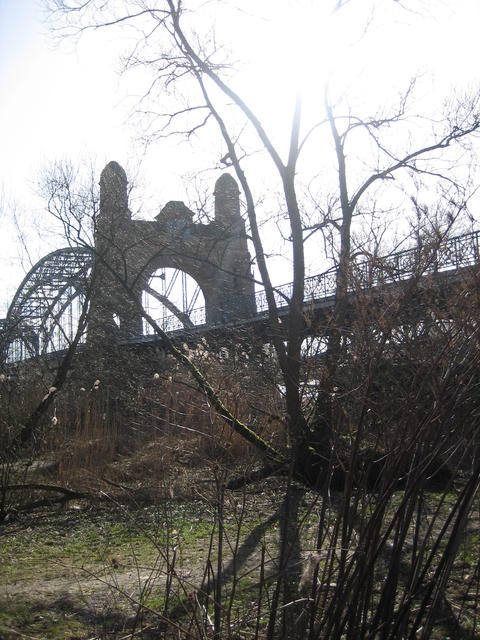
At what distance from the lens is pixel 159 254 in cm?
909

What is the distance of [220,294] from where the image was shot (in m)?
15.5

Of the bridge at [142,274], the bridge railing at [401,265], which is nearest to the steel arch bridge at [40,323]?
the bridge at [142,274]

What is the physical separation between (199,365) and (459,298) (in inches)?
220

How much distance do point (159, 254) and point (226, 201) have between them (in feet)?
5.49

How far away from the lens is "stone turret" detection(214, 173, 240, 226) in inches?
383

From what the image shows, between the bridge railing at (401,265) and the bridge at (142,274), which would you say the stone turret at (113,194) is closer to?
the bridge at (142,274)

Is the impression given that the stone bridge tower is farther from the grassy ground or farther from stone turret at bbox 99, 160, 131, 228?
the grassy ground

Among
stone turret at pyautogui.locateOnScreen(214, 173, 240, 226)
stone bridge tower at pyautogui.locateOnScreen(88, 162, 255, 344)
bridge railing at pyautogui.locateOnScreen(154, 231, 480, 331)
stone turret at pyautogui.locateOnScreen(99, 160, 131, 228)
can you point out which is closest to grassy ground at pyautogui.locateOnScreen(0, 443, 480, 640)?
bridge railing at pyautogui.locateOnScreen(154, 231, 480, 331)

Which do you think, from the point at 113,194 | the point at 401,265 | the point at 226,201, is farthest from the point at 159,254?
the point at 401,265

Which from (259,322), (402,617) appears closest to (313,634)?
(402,617)

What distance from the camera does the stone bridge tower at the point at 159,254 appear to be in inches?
362

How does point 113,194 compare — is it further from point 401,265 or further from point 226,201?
point 401,265

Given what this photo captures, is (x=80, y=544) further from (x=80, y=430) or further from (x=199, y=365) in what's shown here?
(x=80, y=430)

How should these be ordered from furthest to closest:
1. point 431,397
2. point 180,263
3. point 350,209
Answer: point 180,263 → point 350,209 → point 431,397
